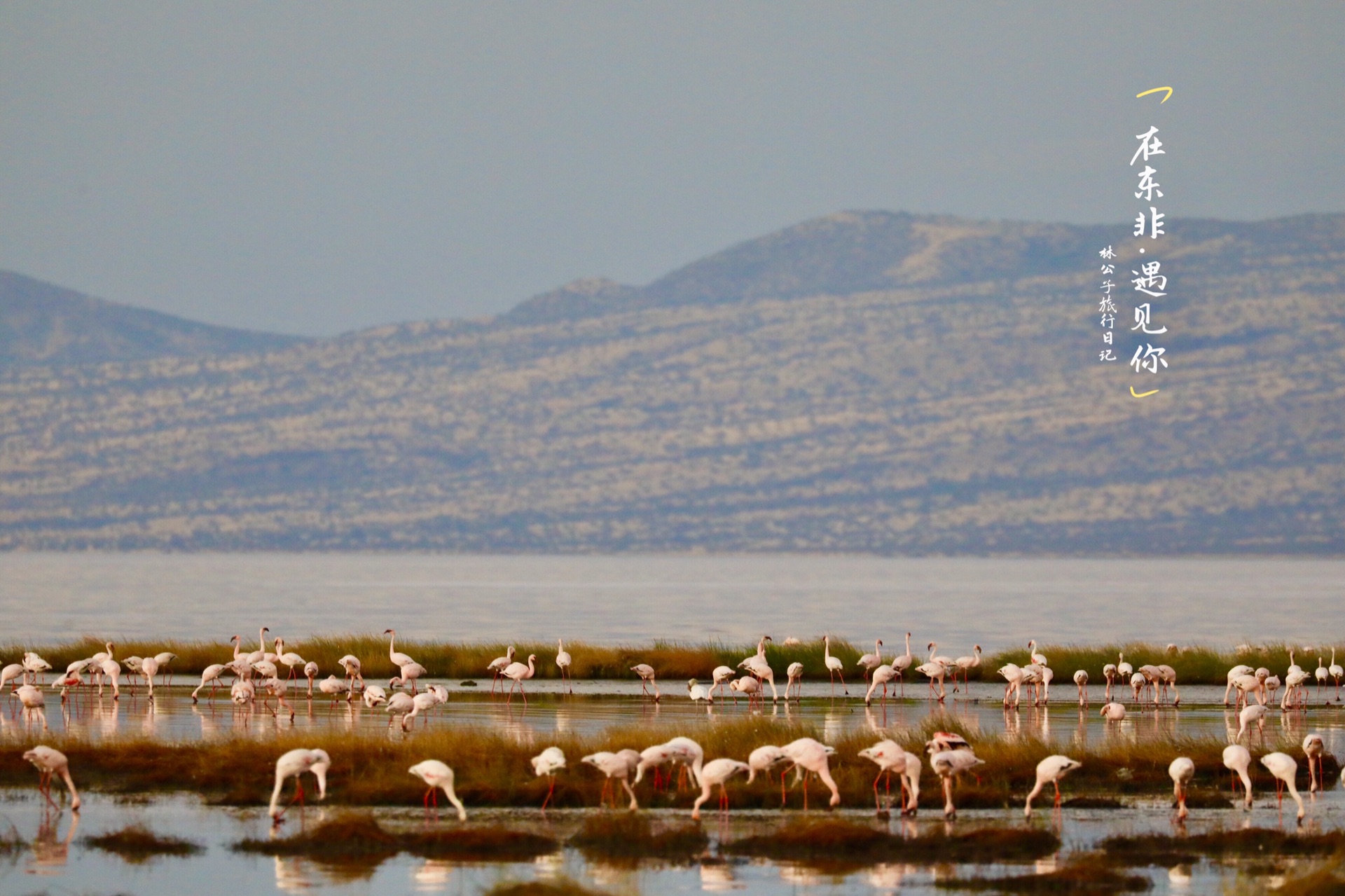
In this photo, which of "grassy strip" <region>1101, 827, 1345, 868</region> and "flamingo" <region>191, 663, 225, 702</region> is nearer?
"grassy strip" <region>1101, 827, 1345, 868</region>

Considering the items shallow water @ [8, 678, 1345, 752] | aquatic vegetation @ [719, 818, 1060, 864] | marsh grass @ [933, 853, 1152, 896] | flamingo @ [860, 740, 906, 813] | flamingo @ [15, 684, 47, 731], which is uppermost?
flamingo @ [15, 684, 47, 731]

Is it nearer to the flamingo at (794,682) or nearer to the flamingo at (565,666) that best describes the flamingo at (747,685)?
the flamingo at (794,682)

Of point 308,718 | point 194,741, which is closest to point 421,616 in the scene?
point 308,718

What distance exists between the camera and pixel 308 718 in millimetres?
32625

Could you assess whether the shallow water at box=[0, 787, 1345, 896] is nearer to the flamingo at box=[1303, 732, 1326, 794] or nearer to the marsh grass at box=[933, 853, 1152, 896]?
the marsh grass at box=[933, 853, 1152, 896]

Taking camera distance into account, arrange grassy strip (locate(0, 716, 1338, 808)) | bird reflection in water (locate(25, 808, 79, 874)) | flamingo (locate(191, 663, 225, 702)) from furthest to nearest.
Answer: flamingo (locate(191, 663, 225, 702))
grassy strip (locate(0, 716, 1338, 808))
bird reflection in water (locate(25, 808, 79, 874))

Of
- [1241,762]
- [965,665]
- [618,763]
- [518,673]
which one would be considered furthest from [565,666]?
[1241,762]

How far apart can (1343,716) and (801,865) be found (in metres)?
18.4

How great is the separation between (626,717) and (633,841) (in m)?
12.7

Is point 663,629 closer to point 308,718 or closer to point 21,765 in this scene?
point 308,718

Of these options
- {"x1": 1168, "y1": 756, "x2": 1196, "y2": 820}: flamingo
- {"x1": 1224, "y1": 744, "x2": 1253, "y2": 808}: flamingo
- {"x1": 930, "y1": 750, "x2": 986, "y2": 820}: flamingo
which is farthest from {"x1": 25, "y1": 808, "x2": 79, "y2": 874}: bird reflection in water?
{"x1": 1224, "y1": 744, "x2": 1253, "y2": 808}: flamingo

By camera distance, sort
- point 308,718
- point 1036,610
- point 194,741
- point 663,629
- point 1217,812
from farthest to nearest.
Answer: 1. point 1036,610
2. point 663,629
3. point 308,718
4. point 194,741
5. point 1217,812

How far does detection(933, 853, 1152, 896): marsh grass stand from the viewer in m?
18.1

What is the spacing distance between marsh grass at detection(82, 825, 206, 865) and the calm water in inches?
1598
